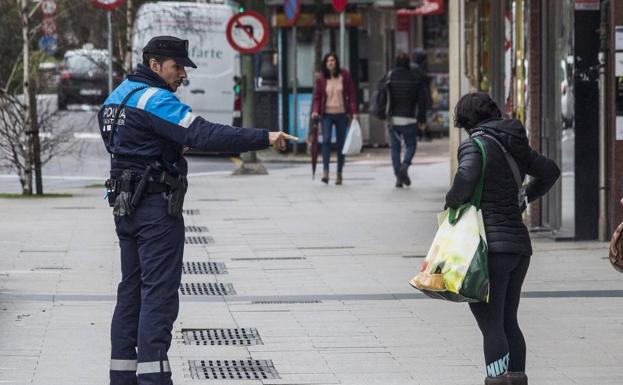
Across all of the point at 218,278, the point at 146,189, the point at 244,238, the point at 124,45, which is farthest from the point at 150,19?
the point at 146,189

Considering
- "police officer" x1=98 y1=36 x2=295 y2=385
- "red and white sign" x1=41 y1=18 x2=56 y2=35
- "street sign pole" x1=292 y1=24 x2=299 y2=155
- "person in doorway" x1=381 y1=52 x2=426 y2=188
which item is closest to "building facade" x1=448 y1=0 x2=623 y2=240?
"person in doorway" x1=381 y1=52 x2=426 y2=188

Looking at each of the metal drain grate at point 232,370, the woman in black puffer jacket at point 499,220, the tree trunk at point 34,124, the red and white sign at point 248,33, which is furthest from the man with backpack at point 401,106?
the woman in black puffer jacket at point 499,220

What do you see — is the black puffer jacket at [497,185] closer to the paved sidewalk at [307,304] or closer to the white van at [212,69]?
the paved sidewalk at [307,304]

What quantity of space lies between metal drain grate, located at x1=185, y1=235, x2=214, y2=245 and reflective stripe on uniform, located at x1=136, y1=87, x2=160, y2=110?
7.30 meters

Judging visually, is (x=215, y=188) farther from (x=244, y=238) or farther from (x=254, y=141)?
(x=254, y=141)

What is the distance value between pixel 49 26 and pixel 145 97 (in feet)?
49.6

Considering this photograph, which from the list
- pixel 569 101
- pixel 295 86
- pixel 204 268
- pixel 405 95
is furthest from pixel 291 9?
pixel 204 268

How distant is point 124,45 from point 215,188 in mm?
4404

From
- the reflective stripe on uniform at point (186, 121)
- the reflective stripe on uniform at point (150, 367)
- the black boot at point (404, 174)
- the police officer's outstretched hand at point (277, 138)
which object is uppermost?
the reflective stripe on uniform at point (186, 121)

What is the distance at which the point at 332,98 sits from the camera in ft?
70.5

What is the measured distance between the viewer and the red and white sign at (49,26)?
71.5ft

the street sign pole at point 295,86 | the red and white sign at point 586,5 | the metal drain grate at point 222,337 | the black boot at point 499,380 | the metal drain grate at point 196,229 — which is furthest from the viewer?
the street sign pole at point 295,86

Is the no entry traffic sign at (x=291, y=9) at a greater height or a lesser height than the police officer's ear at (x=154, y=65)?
greater

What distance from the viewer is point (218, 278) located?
12.2 meters
